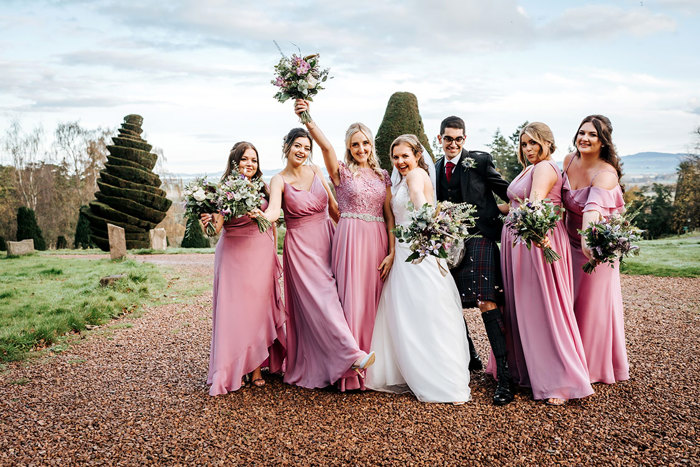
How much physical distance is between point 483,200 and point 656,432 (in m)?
2.54

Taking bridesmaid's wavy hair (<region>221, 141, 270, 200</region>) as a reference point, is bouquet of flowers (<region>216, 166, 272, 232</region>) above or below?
below

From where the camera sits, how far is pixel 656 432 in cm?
380

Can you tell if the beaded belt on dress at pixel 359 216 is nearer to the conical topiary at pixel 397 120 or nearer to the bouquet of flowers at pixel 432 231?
the bouquet of flowers at pixel 432 231

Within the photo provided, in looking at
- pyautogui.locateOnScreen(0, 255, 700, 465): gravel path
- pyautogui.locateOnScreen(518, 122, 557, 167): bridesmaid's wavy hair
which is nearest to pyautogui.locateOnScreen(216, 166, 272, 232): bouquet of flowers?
pyautogui.locateOnScreen(0, 255, 700, 465): gravel path

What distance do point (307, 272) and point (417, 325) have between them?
1278mm

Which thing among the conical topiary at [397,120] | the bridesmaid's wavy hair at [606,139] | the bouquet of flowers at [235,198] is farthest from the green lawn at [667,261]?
the bouquet of flowers at [235,198]

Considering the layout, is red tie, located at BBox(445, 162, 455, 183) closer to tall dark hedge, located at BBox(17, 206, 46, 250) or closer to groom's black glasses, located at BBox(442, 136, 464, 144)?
groom's black glasses, located at BBox(442, 136, 464, 144)

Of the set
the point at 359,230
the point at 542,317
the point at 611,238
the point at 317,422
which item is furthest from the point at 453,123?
the point at 317,422

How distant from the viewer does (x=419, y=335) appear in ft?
15.1

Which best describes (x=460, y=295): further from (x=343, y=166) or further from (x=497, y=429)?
(x=343, y=166)

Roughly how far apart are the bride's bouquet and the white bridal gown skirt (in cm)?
195

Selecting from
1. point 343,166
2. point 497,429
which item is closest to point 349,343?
point 497,429

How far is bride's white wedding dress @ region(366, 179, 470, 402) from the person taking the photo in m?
4.49

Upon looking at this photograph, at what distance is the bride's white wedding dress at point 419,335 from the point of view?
4.49 meters
